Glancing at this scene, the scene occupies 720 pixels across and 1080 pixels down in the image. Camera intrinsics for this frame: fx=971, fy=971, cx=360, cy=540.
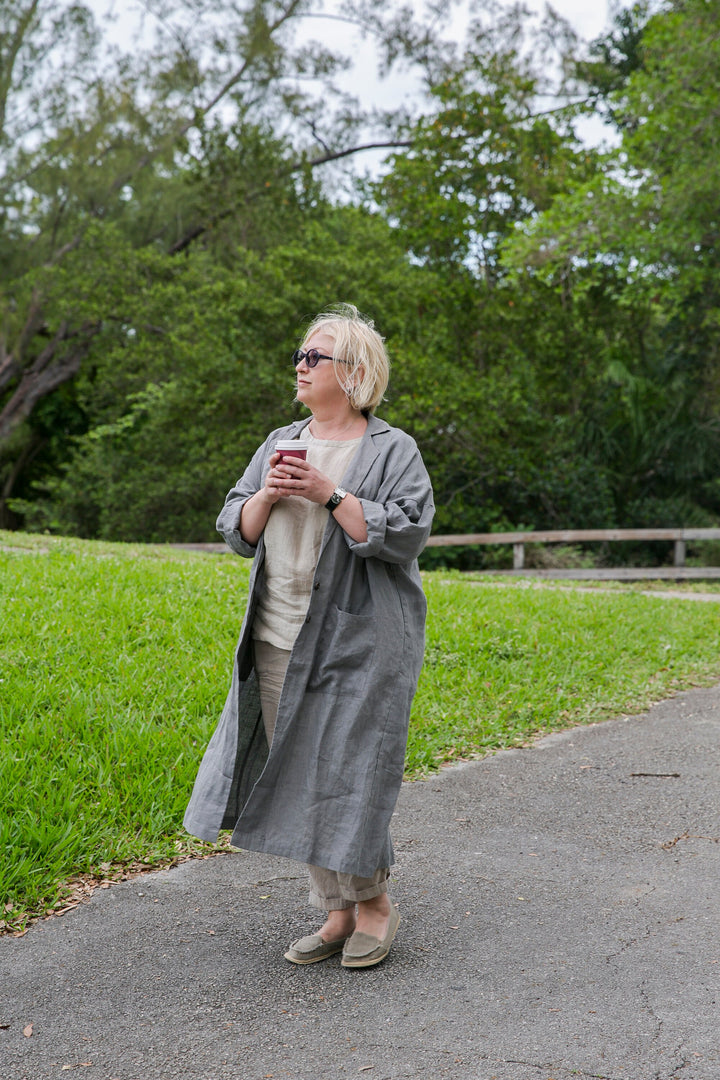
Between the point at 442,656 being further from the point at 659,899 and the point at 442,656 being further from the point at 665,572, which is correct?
the point at 665,572

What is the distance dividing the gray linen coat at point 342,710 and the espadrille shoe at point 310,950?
1.20ft

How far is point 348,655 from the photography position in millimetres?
2967

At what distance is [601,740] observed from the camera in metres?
5.88

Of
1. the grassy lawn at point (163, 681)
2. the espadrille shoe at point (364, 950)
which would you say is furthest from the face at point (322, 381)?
the grassy lawn at point (163, 681)

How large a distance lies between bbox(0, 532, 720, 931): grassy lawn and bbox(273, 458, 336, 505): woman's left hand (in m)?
1.82

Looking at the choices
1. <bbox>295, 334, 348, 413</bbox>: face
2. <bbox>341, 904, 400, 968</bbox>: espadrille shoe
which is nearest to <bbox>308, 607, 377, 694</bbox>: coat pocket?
<bbox>295, 334, 348, 413</bbox>: face

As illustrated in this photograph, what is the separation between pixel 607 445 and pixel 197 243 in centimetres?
1173

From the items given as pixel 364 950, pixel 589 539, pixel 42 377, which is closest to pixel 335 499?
pixel 364 950

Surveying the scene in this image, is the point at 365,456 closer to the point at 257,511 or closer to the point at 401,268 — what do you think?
the point at 257,511

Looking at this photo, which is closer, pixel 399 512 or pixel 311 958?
pixel 399 512

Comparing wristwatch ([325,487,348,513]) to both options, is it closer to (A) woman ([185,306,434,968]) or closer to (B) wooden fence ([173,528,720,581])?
(A) woman ([185,306,434,968])

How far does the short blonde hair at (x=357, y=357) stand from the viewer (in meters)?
3.11

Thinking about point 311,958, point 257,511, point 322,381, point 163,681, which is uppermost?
point 322,381

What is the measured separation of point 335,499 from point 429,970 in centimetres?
149
